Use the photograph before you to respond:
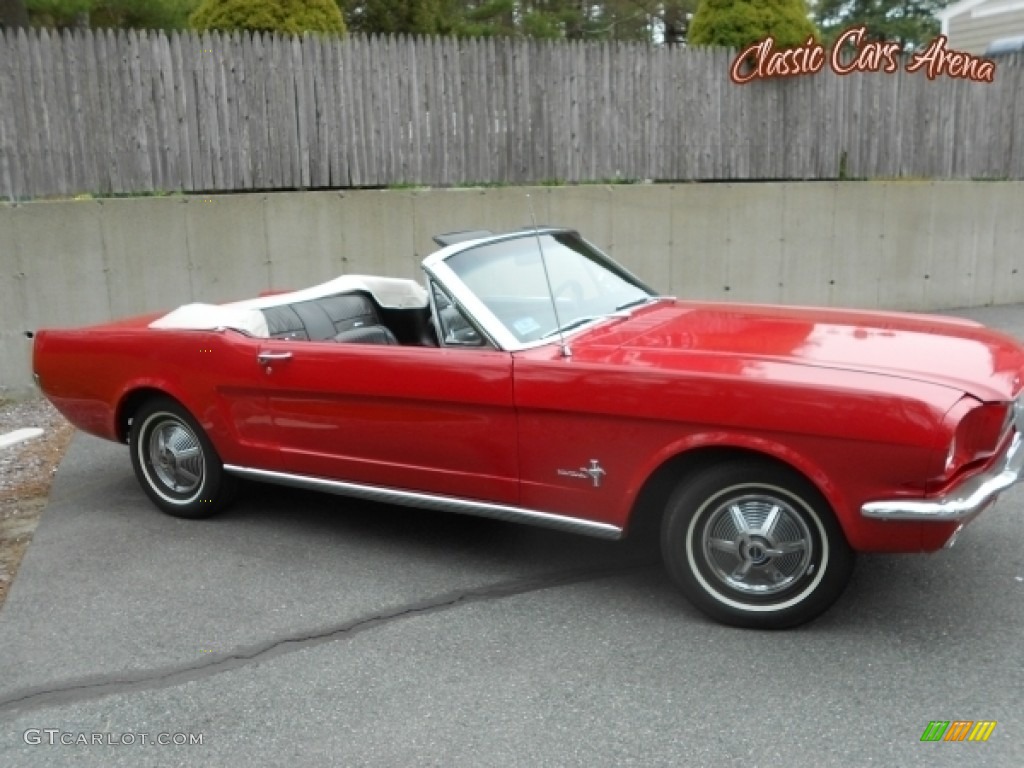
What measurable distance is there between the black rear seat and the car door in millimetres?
446

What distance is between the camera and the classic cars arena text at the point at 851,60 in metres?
11.1

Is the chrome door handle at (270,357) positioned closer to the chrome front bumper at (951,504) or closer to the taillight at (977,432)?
the chrome front bumper at (951,504)

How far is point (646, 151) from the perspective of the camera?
10.7 m

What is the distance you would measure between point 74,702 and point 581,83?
27.4ft

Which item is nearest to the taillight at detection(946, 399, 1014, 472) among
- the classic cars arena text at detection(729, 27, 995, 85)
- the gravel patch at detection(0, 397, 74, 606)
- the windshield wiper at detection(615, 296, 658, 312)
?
the windshield wiper at detection(615, 296, 658, 312)

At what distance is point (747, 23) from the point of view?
11.4 m

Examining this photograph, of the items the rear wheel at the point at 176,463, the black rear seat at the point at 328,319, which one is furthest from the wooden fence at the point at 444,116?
the rear wheel at the point at 176,463

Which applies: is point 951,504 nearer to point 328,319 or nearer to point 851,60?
point 328,319

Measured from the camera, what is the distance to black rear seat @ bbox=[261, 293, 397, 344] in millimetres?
5266

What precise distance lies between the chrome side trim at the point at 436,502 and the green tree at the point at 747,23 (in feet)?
27.5

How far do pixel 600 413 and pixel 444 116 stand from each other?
6578mm

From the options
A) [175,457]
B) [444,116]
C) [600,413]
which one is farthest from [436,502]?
[444,116]

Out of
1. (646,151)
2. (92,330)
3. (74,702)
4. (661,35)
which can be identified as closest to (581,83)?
(646,151)

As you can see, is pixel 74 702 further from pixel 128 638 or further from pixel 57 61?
pixel 57 61
